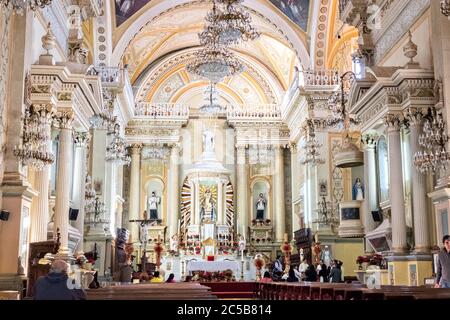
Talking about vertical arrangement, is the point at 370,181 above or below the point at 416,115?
below

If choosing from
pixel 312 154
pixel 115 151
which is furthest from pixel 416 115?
pixel 115 151

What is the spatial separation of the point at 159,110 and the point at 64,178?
42.5ft

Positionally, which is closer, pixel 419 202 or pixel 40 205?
pixel 40 205

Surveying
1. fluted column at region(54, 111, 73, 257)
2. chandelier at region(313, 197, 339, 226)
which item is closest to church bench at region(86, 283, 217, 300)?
fluted column at region(54, 111, 73, 257)

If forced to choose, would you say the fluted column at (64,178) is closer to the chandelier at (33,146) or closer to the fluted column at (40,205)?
the fluted column at (40,205)

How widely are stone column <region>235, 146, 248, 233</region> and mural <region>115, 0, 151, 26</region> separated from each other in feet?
25.5

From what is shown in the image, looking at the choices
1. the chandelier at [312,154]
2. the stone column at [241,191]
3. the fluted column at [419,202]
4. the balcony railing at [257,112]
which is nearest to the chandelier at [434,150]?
the fluted column at [419,202]

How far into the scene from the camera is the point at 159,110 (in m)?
25.3

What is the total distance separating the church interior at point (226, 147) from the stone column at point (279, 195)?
8 centimetres

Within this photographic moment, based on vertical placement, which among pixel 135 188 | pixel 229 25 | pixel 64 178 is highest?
pixel 229 25

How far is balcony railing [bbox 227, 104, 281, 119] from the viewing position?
25375 millimetres

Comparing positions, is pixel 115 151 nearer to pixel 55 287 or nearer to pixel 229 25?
pixel 229 25

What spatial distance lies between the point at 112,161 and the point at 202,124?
8569 millimetres
